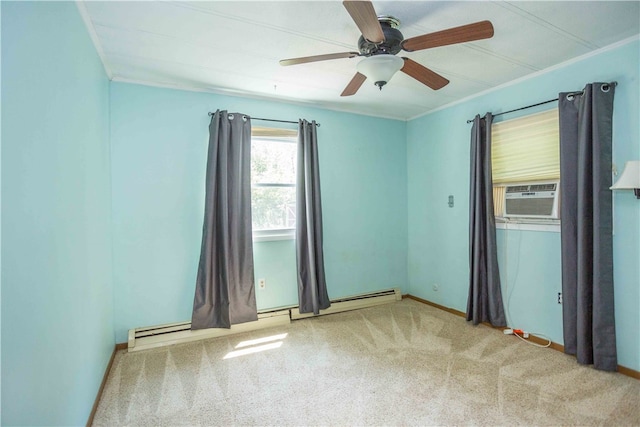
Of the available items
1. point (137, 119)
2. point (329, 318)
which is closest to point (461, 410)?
point (329, 318)

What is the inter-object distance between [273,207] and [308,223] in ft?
1.46

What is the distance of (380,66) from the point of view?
1.72 meters

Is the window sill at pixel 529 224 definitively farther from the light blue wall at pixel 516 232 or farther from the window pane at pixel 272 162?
the window pane at pixel 272 162

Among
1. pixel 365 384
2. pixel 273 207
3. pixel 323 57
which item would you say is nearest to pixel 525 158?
pixel 323 57

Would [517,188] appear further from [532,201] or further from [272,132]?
[272,132]

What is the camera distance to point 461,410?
5.88 ft

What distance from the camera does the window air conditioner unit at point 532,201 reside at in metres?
2.55

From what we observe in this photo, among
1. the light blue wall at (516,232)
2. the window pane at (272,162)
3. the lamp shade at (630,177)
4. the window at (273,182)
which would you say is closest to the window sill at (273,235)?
the window at (273,182)

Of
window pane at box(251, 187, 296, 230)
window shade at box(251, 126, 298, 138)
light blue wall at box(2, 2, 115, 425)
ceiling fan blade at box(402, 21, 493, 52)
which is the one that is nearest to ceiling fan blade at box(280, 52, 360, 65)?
ceiling fan blade at box(402, 21, 493, 52)

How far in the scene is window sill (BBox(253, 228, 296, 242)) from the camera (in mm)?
3176

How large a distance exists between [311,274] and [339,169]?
130 cm

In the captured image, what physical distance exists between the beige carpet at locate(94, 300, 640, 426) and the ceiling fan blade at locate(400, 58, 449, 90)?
6.86 feet

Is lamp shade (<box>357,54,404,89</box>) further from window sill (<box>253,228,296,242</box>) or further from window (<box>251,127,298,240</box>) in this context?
window sill (<box>253,228,296,242</box>)

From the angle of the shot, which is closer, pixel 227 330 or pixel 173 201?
pixel 173 201
